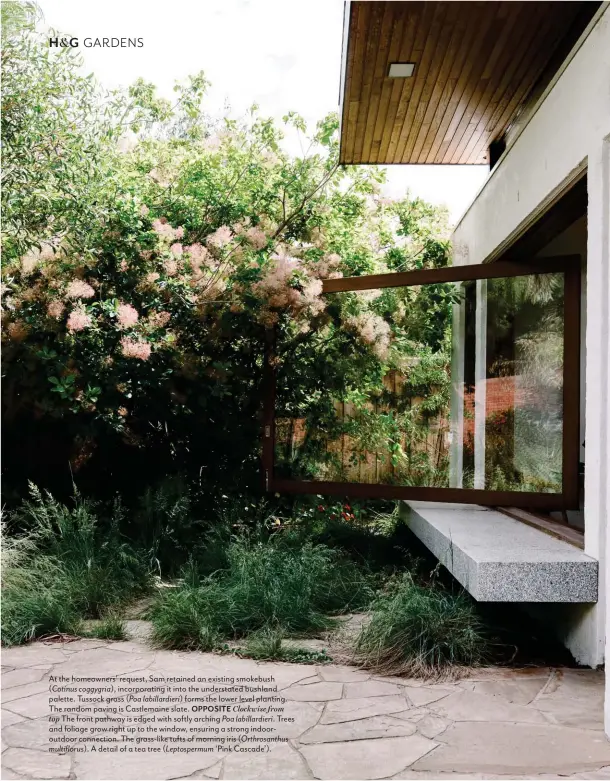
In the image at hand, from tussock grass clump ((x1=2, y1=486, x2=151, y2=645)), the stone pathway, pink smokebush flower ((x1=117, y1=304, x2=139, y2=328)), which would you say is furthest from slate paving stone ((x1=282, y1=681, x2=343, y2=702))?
pink smokebush flower ((x1=117, y1=304, x2=139, y2=328))

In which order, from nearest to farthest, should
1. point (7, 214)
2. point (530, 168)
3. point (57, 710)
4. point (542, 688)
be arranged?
1. point (57, 710)
2. point (542, 688)
3. point (530, 168)
4. point (7, 214)

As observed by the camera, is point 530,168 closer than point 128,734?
No

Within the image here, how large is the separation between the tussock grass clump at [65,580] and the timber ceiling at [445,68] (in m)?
3.82

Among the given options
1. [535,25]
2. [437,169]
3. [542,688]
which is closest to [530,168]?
[535,25]

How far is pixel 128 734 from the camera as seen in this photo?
2.98m

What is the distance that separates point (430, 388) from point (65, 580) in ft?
9.86

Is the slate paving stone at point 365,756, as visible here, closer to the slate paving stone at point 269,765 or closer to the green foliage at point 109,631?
the slate paving stone at point 269,765

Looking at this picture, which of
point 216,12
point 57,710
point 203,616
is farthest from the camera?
point 216,12

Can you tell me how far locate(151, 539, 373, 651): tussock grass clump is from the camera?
13.6ft

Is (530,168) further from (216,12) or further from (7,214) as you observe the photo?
(216,12)

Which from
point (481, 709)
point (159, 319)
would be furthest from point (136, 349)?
point (481, 709)

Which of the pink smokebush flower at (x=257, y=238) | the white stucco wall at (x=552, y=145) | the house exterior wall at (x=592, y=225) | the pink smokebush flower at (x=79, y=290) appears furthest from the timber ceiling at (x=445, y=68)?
the pink smokebush flower at (x=79, y=290)

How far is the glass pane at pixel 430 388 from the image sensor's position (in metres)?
5.25

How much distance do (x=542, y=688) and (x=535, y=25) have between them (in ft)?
13.9
